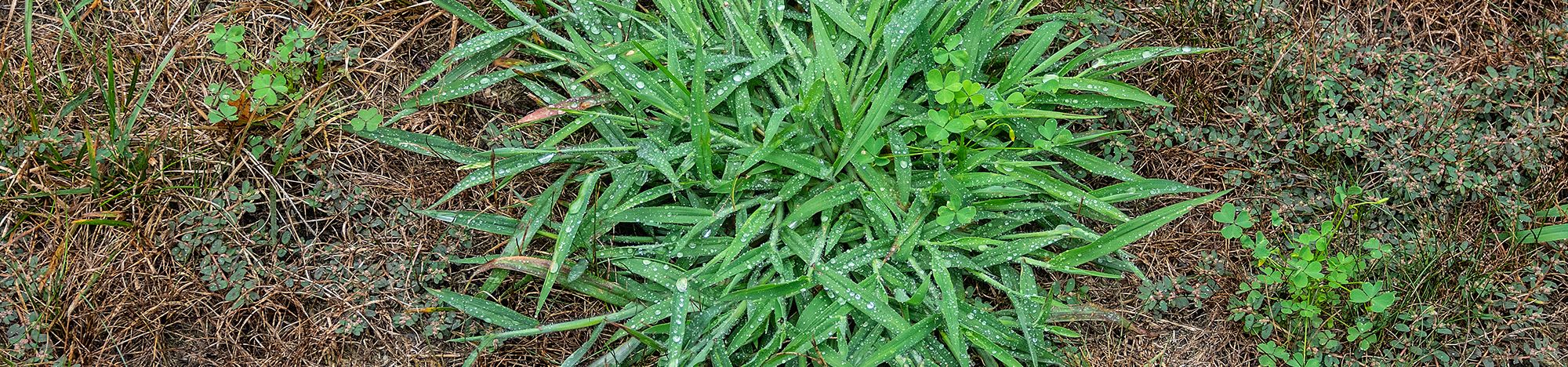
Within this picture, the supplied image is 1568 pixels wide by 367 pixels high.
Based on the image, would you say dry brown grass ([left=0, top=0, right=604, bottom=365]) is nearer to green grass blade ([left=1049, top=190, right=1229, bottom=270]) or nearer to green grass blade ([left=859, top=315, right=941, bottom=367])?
green grass blade ([left=859, top=315, right=941, bottom=367])

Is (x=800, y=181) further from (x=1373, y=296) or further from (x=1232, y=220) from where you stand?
(x=1373, y=296)

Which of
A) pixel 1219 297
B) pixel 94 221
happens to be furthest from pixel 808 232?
pixel 94 221

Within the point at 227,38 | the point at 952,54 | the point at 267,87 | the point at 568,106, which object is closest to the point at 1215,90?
the point at 952,54

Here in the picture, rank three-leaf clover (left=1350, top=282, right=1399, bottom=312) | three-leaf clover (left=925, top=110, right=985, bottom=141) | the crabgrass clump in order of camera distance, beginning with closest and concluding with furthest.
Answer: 1. three-leaf clover (left=925, top=110, right=985, bottom=141)
2. the crabgrass clump
3. three-leaf clover (left=1350, top=282, right=1399, bottom=312)

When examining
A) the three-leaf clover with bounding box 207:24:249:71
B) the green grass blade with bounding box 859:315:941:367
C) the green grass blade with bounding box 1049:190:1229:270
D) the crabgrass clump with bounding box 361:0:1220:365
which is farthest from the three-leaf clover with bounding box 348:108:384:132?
A: the green grass blade with bounding box 1049:190:1229:270

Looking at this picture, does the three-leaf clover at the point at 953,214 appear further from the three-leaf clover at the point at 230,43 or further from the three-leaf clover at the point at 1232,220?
the three-leaf clover at the point at 230,43

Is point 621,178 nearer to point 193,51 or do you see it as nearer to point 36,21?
point 193,51
